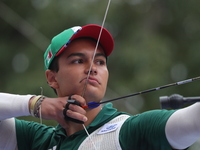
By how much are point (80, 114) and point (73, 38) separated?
16.9 inches

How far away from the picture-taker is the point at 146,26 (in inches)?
263

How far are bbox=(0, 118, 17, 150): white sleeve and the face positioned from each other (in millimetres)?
313

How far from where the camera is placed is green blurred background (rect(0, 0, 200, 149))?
5793 mm

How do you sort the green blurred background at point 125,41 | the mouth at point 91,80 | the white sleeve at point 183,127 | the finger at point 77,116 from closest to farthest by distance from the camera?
the white sleeve at point 183,127
the finger at point 77,116
the mouth at point 91,80
the green blurred background at point 125,41

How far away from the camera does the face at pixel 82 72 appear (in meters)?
2.10

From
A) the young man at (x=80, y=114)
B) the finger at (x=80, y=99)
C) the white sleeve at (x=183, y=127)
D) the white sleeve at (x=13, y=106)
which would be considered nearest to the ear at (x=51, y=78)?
the young man at (x=80, y=114)

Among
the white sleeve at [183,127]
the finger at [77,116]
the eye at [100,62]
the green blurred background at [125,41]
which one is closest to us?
the white sleeve at [183,127]

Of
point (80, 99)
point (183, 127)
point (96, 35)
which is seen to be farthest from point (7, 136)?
point (183, 127)

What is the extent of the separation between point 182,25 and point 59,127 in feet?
15.7

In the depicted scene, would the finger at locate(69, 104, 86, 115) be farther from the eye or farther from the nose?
the eye

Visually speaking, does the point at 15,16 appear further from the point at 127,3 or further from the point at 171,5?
the point at 171,5

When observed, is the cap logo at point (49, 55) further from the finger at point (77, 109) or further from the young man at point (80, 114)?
the finger at point (77, 109)

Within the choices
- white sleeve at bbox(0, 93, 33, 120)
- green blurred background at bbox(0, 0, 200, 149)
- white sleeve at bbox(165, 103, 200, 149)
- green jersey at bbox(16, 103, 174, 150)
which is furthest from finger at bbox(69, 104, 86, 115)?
green blurred background at bbox(0, 0, 200, 149)

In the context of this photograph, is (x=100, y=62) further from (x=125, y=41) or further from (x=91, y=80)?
(x=125, y=41)
